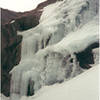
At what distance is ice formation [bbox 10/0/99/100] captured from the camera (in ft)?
41.0

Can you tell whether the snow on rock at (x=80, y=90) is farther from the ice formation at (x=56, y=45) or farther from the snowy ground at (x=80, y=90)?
the ice formation at (x=56, y=45)

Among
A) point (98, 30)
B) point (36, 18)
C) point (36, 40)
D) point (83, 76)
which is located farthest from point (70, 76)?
point (36, 18)

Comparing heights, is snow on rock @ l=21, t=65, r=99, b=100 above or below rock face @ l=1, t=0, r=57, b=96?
above

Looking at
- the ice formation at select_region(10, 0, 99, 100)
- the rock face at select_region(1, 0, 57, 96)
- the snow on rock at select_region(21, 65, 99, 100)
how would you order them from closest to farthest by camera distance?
the snow on rock at select_region(21, 65, 99, 100), the ice formation at select_region(10, 0, 99, 100), the rock face at select_region(1, 0, 57, 96)

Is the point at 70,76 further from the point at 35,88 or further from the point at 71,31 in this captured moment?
the point at 71,31

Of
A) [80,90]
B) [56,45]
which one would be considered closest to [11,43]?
[56,45]

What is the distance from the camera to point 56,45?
520 inches

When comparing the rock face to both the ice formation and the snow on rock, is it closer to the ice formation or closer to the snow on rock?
the ice formation

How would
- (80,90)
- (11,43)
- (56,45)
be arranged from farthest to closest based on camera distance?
(11,43) < (56,45) < (80,90)

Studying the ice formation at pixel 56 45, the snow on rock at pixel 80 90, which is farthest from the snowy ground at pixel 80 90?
the ice formation at pixel 56 45

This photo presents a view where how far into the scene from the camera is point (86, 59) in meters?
12.6

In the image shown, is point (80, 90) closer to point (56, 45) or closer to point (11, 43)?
point (56, 45)

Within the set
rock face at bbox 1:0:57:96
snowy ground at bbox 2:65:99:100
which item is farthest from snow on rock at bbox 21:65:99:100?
rock face at bbox 1:0:57:96

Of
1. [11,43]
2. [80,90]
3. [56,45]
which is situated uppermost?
[80,90]
